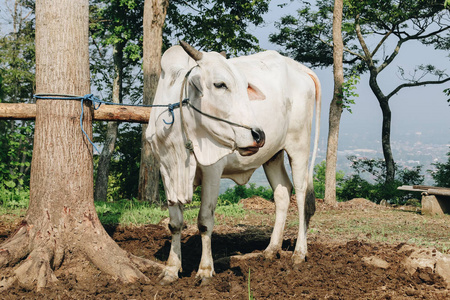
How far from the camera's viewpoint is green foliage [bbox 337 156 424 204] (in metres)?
15.3

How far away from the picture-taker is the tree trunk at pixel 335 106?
12273mm

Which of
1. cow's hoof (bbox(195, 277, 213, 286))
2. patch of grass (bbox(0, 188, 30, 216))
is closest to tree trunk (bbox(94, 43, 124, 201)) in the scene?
patch of grass (bbox(0, 188, 30, 216))

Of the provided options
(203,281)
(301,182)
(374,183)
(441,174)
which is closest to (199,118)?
(203,281)

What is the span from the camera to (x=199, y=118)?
3680 millimetres

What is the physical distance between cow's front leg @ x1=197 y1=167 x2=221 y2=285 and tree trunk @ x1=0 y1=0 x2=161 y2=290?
54cm

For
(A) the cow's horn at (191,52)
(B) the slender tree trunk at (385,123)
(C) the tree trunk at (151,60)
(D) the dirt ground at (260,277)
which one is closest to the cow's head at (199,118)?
(A) the cow's horn at (191,52)

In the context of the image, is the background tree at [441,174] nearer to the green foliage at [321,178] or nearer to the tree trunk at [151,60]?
the green foliage at [321,178]

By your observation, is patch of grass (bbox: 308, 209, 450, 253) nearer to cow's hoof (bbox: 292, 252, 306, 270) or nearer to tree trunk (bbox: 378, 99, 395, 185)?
cow's hoof (bbox: 292, 252, 306, 270)

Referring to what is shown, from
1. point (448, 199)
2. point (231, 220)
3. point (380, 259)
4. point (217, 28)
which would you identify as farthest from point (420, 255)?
point (217, 28)

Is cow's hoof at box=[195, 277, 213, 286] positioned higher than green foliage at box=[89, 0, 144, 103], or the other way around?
green foliage at box=[89, 0, 144, 103]

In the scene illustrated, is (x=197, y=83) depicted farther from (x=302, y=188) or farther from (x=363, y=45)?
(x=363, y=45)

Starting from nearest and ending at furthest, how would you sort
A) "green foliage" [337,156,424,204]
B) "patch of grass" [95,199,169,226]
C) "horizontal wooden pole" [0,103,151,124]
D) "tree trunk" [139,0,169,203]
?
1. "horizontal wooden pole" [0,103,151,124]
2. "patch of grass" [95,199,169,226]
3. "tree trunk" [139,0,169,203]
4. "green foliage" [337,156,424,204]

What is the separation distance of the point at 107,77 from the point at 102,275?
16594mm

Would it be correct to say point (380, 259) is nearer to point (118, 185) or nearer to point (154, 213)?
point (154, 213)
